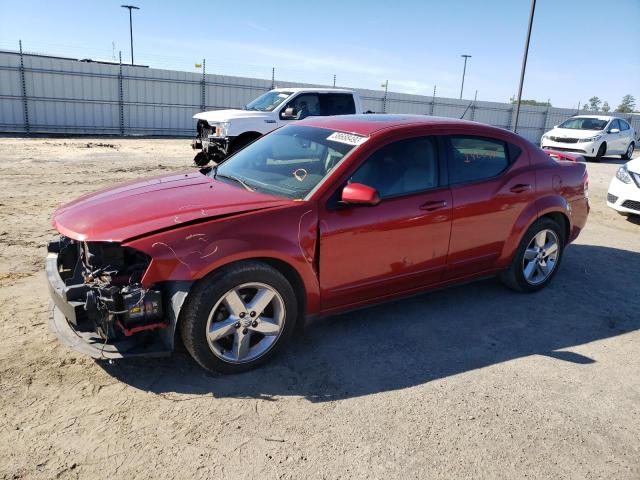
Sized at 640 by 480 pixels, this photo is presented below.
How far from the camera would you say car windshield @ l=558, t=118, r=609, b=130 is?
1884 centimetres

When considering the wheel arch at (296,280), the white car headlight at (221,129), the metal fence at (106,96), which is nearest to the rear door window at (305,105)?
the white car headlight at (221,129)

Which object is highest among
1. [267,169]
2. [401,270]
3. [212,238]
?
Answer: [267,169]

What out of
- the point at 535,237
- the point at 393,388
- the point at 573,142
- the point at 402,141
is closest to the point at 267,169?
the point at 402,141

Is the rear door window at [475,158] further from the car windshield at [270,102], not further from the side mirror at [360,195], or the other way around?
the car windshield at [270,102]

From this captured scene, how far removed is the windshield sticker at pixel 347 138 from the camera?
12.7 feet

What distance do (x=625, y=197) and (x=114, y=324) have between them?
8325 millimetres

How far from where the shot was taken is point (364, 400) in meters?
3.20

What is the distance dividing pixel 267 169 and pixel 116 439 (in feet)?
7.38

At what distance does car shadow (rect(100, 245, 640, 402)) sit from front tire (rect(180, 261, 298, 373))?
0.48 feet

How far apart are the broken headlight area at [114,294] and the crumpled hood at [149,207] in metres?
0.13

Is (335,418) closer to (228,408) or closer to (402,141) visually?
(228,408)

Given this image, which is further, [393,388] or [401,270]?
[401,270]

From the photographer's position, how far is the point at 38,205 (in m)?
7.65

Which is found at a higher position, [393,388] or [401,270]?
[401,270]
